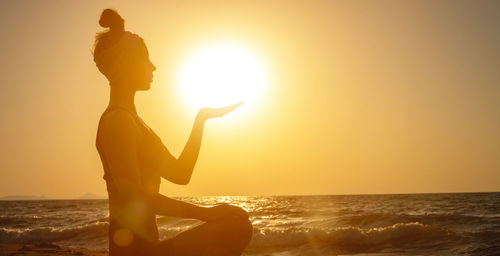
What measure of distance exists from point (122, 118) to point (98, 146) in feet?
0.86

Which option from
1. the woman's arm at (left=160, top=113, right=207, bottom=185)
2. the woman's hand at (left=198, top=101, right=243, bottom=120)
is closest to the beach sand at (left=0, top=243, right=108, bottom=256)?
the woman's arm at (left=160, top=113, right=207, bottom=185)

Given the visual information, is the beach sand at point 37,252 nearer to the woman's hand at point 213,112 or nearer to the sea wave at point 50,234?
the sea wave at point 50,234

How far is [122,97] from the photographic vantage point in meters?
2.57

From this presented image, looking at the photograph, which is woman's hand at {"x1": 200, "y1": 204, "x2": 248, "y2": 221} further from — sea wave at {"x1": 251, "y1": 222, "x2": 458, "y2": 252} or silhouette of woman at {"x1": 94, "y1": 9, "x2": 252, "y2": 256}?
sea wave at {"x1": 251, "y1": 222, "x2": 458, "y2": 252}

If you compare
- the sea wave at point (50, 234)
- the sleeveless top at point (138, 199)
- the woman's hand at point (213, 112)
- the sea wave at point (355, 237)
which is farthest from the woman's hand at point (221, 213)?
the sea wave at point (50, 234)

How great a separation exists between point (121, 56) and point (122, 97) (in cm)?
21

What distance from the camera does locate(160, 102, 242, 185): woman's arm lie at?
2.76 metres

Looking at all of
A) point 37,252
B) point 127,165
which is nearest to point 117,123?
point 127,165

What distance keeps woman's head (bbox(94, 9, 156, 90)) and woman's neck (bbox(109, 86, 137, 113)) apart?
3 centimetres

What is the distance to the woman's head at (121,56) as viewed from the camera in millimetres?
2541

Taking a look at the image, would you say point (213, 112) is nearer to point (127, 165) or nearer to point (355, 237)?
point (127, 165)

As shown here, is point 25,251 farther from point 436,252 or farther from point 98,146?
point 98,146

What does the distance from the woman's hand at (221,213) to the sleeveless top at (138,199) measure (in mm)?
261

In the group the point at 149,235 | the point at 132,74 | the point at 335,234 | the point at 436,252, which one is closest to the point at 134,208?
the point at 149,235
